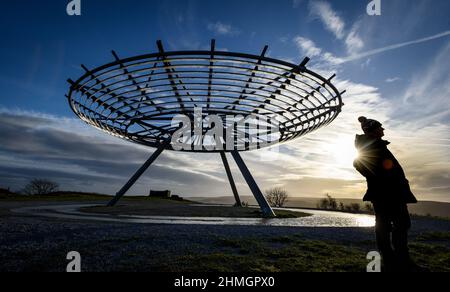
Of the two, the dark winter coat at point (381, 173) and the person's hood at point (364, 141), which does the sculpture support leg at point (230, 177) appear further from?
the dark winter coat at point (381, 173)

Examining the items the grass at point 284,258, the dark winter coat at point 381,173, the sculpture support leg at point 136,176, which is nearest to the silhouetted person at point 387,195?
the dark winter coat at point 381,173

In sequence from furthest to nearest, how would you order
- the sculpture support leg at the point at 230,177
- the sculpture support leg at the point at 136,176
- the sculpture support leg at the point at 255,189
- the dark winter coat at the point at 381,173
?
the sculpture support leg at the point at 230,177 → the sculpture support leg at the point at 136,176 → the sculpture support leg at the point at 255,189 → the dark winter coat at the point at 381,173

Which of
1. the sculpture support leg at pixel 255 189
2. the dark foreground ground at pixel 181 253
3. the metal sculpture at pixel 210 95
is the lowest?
the dark foreground ground at pixel 181 253

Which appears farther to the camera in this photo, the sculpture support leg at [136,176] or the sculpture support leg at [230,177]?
the sculpture support leg at [230,177]

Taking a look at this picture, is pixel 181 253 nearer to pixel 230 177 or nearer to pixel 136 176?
pixel 136 176

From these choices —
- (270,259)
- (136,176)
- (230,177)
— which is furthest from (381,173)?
(230,177)

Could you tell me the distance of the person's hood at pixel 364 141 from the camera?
4.89m

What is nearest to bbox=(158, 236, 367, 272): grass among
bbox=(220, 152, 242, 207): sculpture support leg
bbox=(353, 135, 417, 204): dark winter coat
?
bbox=(353, 135, 417, 204): dark winter coat

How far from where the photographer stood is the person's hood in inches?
193

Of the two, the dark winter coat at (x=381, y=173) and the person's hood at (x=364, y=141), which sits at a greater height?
the person's hood at (x=364, y=141)

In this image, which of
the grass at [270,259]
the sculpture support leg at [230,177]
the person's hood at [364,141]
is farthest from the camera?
the sculpture support leg at [230,177]

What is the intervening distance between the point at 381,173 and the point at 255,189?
12.9 meters
